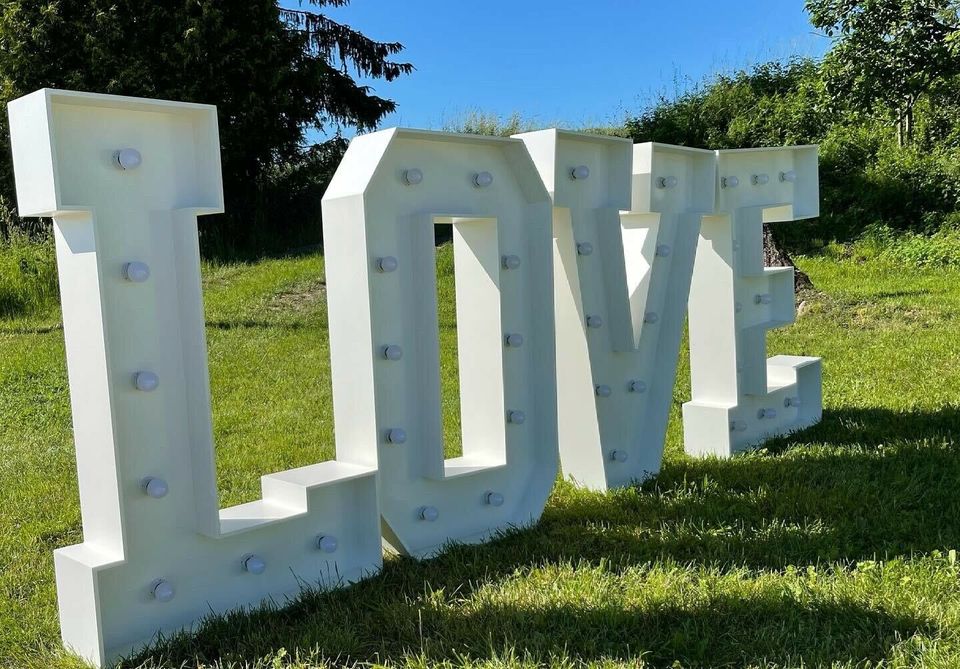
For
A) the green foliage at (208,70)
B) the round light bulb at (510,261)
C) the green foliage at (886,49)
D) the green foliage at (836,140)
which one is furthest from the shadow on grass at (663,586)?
the green foliage at (208,70)

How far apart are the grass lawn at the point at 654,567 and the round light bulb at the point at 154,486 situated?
1.35 feet

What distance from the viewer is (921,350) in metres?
6.54

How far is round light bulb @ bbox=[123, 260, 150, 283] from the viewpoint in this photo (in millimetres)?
2287

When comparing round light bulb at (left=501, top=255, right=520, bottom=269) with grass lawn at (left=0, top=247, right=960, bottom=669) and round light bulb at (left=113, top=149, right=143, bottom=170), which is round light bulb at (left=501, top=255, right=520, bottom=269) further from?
round light bulb at (left=113, top=149, right=143, bottom=170)

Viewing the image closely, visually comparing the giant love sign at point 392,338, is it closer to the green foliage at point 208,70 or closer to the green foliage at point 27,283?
the green foliage at point 27,283

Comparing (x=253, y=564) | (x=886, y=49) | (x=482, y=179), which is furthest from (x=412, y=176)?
(x=886, y=49)

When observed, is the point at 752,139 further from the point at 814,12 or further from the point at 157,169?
→ the point at 157,169

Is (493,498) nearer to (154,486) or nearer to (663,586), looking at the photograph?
(663,586)

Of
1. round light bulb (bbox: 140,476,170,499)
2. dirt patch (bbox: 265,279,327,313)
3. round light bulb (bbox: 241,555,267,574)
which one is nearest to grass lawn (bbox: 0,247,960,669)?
round light bulb (bbox: 241,555,267,574)

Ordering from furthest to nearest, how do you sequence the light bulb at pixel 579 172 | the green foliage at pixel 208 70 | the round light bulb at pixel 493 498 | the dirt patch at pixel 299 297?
1. the green foliage at pixel 208 70
2. the dirt patch at pixel 299 297
3. the light bulb at pixel 579 172
4. the round light bulb at pixel 493 498

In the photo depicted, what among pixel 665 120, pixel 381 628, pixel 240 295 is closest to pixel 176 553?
pixel 381 628

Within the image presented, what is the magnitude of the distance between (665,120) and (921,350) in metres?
9.94

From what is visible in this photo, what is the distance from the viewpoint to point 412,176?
2.88m

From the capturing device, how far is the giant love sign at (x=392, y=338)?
2283mm
